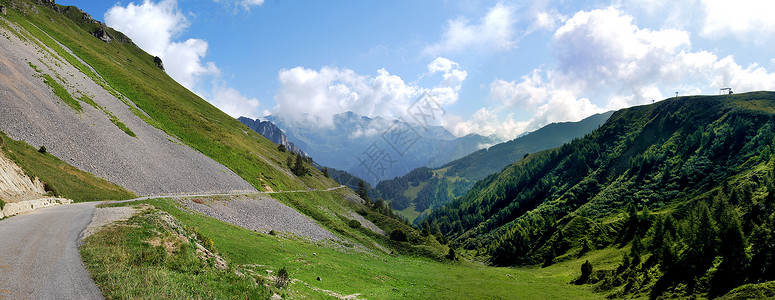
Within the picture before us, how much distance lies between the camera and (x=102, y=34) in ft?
550

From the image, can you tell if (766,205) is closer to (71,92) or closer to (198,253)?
(198,253)

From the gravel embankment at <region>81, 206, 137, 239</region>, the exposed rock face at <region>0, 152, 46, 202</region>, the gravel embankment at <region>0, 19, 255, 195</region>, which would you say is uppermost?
the gravel embankment at <region>0, 19, 255, 195</region>

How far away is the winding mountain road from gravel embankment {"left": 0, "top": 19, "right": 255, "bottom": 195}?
3172 centimetres

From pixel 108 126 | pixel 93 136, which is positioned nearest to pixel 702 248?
pixel 93 136

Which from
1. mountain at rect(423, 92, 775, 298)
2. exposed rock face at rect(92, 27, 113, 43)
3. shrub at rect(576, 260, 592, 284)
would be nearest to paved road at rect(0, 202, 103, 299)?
mountain at rect(423, 92, 775, 298)

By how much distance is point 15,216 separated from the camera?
965 inches

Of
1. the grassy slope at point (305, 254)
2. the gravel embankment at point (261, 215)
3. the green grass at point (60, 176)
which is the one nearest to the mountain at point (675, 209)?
the grassy slope at point (305, 254)

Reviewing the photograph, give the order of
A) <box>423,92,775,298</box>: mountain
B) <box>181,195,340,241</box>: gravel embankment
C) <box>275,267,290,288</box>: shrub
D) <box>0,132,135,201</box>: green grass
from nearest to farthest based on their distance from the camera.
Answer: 1. <box>275,267,290,288</box>: shrub
2. <box>0,132,135,201</box>: green grass
3. <box>423,92,775,298</box>: mountain
4. <box>181,195,340,241</box>: gravel embankment

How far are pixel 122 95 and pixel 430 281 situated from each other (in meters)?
96.2

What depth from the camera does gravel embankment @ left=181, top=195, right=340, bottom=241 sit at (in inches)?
1854

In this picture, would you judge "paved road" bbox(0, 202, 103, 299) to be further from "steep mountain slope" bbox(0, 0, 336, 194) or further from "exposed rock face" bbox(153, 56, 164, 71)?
"exposed rock face" bbox(153, 56, 164, 71)

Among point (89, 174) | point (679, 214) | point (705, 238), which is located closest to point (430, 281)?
point (705, 238)

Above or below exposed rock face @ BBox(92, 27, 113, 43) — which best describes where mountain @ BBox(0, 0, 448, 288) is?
below

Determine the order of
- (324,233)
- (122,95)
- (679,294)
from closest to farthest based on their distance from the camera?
1. (679,294)
2. (324,233)
3. (122,95)
